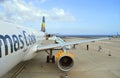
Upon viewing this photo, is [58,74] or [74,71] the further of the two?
[74,71]

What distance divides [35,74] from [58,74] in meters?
1.27

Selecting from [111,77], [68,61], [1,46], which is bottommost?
[111,77]

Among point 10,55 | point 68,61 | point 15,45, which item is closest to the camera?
point 10,55

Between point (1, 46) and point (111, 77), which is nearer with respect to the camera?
point (1, 46)

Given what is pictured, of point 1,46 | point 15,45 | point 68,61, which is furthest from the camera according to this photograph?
point 68,61

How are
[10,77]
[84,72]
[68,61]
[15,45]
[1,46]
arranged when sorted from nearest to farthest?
[1,46] → [15,45] → [10,77] → [68,61] → [84,72]

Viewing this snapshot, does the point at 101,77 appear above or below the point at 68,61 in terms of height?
below

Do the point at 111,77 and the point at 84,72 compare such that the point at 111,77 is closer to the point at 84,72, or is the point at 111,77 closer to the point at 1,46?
the point at 84,72

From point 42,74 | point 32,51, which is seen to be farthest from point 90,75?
point 32,51

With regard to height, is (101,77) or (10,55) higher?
(10,55)

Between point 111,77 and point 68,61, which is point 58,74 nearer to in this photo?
point 68,61

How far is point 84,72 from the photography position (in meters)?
10.0

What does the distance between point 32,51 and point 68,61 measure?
6.82ft

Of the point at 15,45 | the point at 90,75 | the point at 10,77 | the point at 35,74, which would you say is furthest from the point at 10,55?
the point at 90,75
